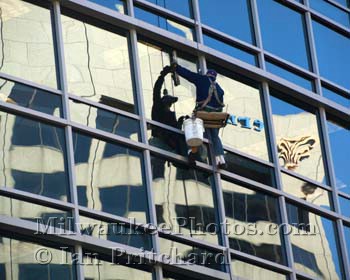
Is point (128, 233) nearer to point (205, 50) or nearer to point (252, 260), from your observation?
point (252, 260)

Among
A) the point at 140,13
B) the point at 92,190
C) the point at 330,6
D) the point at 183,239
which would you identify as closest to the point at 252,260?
the point at 183,239

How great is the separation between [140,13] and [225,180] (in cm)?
326

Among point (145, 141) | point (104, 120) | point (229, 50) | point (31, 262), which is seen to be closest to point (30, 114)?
point (104, 120)

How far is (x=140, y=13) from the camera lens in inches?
953

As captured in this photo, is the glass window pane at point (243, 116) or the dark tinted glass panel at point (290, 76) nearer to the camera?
the glass window pane at point (243, 116)

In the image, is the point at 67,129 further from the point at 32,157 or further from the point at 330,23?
the point at 330,23

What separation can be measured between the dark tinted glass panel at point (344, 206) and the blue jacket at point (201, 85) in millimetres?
3472

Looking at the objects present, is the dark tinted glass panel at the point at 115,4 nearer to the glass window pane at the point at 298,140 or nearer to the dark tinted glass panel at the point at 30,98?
the dark tinted glass panel at the point at 30,98

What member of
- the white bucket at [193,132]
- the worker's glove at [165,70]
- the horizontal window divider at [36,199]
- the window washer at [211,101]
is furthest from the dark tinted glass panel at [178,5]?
the horizontal window divider at [36,199]

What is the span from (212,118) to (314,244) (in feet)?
10.2

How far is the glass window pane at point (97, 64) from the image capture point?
22953 millimetres

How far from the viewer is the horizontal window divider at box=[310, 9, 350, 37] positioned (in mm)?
27036

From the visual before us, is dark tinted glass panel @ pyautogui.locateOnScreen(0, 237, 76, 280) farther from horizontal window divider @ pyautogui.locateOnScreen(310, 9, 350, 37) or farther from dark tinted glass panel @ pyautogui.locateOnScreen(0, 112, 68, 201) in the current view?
horizontal window divider @ pyautogui.locateOnScreen(310, 9, 350, 37)

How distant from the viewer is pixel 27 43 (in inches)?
895
